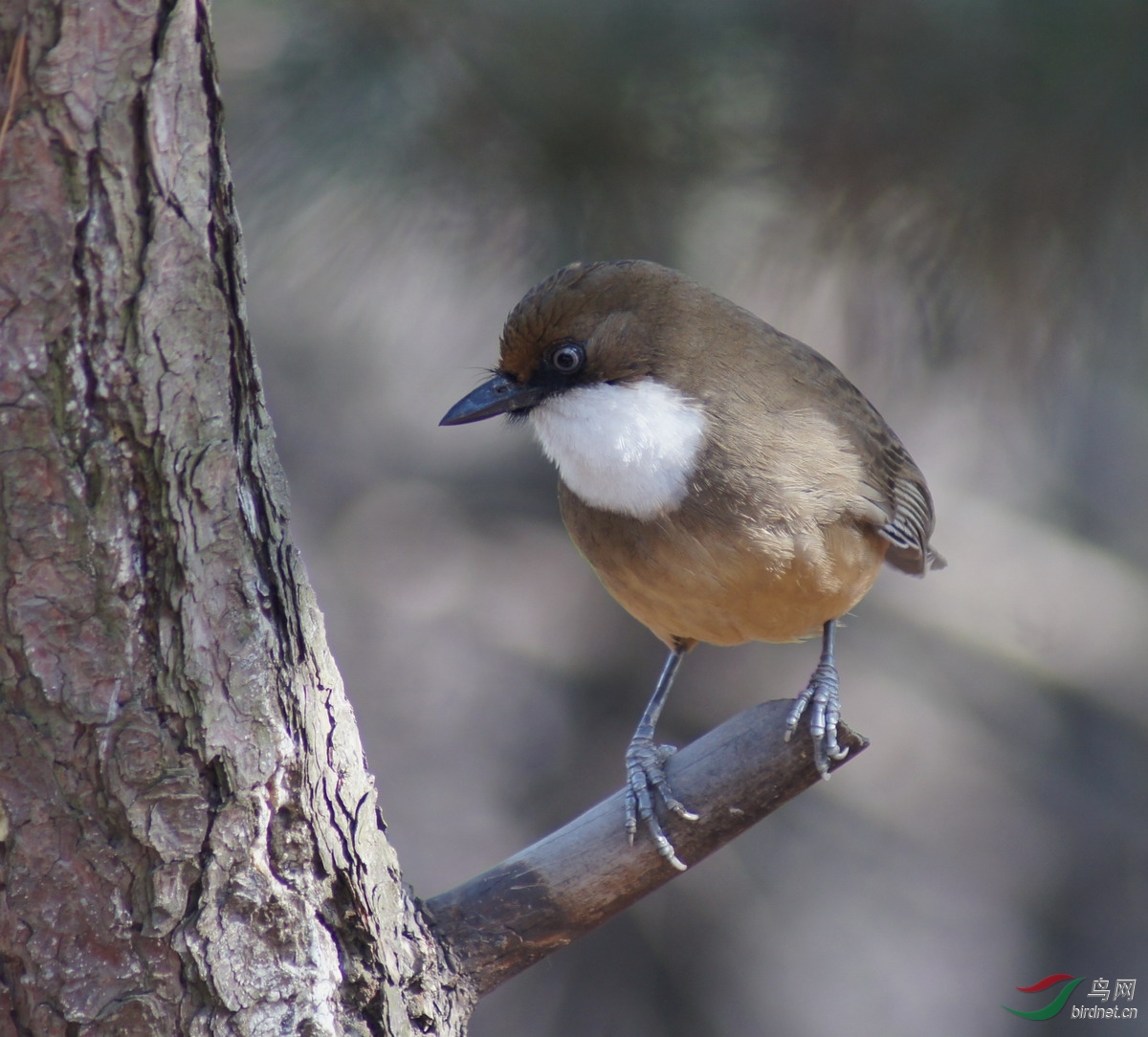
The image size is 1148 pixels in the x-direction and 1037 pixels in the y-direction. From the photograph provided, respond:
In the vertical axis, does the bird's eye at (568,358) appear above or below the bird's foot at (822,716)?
above

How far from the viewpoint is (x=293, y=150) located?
135 inches

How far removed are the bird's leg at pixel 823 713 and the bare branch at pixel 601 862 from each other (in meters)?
0.03

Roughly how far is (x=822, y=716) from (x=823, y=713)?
0.04m

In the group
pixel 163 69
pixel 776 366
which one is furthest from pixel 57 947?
pixel 776 366

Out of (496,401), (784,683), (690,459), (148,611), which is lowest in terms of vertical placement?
(148,611)

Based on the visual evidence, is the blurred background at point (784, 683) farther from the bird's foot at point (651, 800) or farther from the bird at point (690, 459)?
the bird's foot at point (651, 800)

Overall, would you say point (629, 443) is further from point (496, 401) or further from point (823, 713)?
point (823, 713)

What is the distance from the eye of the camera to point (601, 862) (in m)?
2.40

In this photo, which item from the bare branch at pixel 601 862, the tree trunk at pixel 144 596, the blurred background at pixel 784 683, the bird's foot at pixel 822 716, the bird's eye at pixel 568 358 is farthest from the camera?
the blurred background at pixel 784 683

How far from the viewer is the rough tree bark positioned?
1.68 metres

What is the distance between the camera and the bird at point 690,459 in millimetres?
2783

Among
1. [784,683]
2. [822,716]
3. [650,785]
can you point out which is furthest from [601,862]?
[784,683]

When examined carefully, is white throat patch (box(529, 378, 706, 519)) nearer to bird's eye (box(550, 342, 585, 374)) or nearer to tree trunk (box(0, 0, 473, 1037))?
bird's eye (box(550, 342, 585, 374))

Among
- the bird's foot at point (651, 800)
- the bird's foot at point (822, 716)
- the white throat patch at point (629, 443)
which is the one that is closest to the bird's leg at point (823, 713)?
the bird's foot at point (822, 716)
